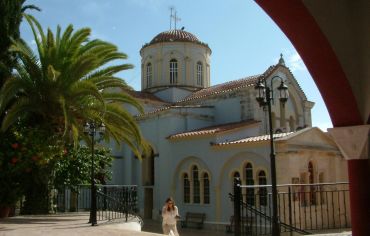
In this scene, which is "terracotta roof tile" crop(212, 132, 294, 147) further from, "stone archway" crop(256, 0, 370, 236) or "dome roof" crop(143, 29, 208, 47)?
"stone archway" crop(256, 0, 370, 236)

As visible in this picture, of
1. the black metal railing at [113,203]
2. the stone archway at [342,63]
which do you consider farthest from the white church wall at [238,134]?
the stone archway at [342,63]

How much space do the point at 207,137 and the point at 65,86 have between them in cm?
1144

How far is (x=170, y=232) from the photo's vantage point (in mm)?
14172

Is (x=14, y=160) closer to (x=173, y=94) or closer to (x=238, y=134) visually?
(x=238, y=134)

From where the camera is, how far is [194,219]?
24.9 metres

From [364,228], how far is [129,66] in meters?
12.4

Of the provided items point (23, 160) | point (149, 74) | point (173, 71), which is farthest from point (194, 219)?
point (149, 74)

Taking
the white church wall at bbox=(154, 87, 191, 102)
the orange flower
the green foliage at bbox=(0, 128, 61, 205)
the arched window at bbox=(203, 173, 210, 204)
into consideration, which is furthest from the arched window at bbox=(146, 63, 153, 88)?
the orange flower

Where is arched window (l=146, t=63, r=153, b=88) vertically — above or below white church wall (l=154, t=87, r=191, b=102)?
above

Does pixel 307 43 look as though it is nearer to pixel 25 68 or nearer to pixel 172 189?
pixel 25 68

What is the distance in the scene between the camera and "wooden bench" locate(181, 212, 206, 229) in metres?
24.5

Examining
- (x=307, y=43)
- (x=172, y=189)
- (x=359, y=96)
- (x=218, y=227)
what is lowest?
(x=218, y=227)

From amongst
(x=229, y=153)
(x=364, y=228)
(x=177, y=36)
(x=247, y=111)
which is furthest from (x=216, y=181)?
(x=364, y=228)

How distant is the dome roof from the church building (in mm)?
80
